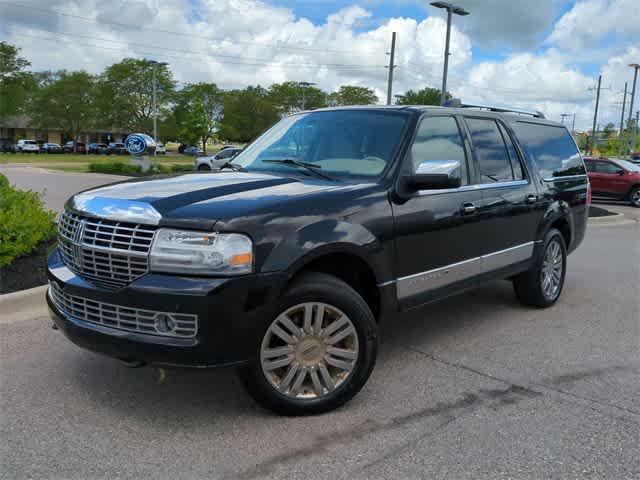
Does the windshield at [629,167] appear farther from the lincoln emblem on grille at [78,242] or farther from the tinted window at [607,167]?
the lincoln emblem on grille at [78,242]

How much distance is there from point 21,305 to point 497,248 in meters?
4.19

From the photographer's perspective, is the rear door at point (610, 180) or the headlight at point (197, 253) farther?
the rear door at point (610, 180)

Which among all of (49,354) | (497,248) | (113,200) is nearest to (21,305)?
(49,354)

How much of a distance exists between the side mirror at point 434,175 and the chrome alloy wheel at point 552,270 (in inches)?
96.7

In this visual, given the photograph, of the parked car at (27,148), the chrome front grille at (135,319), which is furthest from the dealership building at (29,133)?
the chrome front grille at (135,319)

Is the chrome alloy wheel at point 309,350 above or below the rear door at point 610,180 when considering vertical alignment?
below

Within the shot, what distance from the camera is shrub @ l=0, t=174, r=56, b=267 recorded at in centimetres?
585

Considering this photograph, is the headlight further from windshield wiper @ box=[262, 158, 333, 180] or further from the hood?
windshield wiper @ box=[262, 158, 333, 180]

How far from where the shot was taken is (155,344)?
3.08 meters

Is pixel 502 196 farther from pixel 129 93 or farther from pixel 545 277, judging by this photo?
pixel 129 93

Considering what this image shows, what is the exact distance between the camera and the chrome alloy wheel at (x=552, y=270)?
602 centimetres

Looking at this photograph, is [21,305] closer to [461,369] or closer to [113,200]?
[113,200]

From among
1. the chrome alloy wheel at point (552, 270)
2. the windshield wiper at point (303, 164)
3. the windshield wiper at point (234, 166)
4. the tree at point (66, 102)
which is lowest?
the chrome alloy wheel at point (552, 270)

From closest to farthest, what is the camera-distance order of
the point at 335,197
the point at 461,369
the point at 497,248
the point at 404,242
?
the point at 335,197 < the point at 404,242 < the point at 461,369 < the point at 497,248
